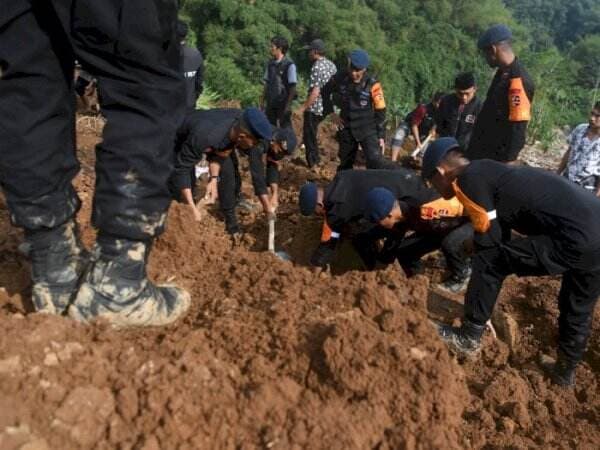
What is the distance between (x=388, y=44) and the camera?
18.9 metres

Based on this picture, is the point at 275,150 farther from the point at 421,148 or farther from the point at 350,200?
the point at 421,148

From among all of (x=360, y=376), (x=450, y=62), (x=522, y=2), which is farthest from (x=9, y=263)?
(x=522, y=2)

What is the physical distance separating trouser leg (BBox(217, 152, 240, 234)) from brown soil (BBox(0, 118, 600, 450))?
291 cm

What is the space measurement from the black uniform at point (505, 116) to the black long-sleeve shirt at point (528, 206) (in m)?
1.48

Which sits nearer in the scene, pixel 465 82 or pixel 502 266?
pixel 502 266

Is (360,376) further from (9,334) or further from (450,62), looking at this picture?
(450,62)

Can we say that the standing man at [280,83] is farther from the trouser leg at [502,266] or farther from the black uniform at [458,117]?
the trouser leg at [502,266]

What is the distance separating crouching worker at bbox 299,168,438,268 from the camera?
4.54 m

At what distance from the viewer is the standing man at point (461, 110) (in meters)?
6.92

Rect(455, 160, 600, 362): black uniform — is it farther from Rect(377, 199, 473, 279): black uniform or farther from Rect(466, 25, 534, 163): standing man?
Rect(466, 25, 534, 163): standing man

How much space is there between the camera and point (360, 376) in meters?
1.56

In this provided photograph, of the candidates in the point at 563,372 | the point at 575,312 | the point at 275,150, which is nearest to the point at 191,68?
the point at 275,150

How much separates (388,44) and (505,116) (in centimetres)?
1527

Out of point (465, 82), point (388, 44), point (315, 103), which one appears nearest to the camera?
point (465, 82)
